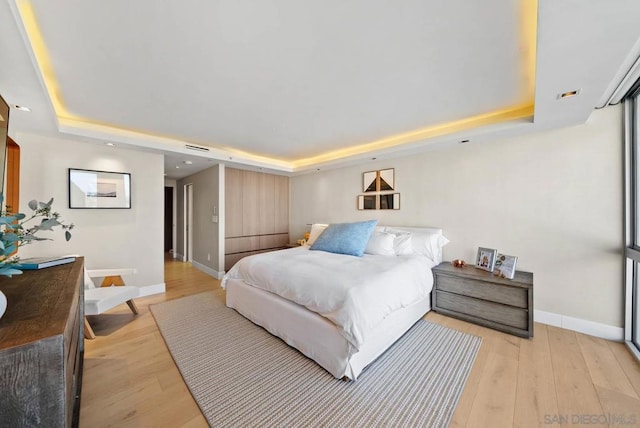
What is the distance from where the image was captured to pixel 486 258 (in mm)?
2842

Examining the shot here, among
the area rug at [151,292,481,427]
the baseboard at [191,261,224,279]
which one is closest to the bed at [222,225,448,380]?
the area rug at [151,292,481,427]

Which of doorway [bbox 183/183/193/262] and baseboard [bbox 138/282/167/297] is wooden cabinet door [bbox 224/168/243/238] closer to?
baseboard [bbox 138/282/167/297]

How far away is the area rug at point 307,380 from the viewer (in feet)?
4.91

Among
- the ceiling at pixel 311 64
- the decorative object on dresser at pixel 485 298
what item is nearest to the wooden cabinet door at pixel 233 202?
the ceiling at pixel 311 64

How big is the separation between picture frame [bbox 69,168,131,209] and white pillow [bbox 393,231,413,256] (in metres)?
3.81

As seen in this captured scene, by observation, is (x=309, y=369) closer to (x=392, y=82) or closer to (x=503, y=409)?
(x=503, y=409)

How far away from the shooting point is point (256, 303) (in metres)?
2.58

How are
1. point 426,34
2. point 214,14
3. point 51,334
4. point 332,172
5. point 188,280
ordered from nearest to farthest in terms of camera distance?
1. point 51,334
2. point 214,14
3. point 426,34
4. point 188,280
5. point 332,172

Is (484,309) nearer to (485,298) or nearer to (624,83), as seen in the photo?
(485,298)

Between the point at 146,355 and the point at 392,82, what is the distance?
10.5ft

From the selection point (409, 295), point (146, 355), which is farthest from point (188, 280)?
point (409, 295)

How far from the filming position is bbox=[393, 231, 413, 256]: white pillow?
10.4 feet

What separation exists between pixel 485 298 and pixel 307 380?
208 cm

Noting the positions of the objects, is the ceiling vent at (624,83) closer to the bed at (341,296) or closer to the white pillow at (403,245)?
the bed at (341,296)
